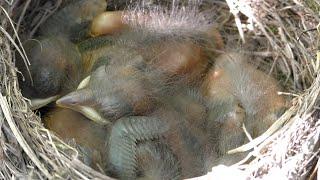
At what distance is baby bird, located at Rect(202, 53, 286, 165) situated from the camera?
204 cm

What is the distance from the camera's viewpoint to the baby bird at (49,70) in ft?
6.82

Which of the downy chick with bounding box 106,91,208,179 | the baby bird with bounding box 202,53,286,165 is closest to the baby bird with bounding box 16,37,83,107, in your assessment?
the downy chick with bounding box 106,91,208,179

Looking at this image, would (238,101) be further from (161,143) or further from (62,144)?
(62,144)

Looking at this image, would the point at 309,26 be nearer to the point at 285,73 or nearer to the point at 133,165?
the point at 285,73

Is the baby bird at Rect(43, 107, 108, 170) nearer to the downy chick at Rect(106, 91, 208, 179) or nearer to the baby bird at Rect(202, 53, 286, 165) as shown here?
the downy chick at Rect(106, 91, 208, 179)

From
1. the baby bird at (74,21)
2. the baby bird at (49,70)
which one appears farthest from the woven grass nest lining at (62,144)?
the baby bird at (74,21)

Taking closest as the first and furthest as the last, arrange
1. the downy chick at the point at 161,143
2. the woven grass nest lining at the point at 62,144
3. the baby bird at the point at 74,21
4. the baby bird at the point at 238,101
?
1. the woven grass nest lining at the point at 62,144
2. the downy chick at the point at 161,143
3. the baby bird at the point at 238,101
4. the baby bird at the point at 74,21

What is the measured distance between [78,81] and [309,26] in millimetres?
811

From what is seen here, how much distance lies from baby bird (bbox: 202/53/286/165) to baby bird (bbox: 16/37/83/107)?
42cm

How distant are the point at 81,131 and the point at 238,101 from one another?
50 cm

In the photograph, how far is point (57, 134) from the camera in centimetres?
200

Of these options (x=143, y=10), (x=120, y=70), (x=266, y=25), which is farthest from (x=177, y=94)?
(x=266, y=25)

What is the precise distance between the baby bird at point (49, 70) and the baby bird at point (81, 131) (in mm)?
65

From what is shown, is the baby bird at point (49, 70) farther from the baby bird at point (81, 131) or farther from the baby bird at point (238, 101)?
the baby bird at point (238, 101)
